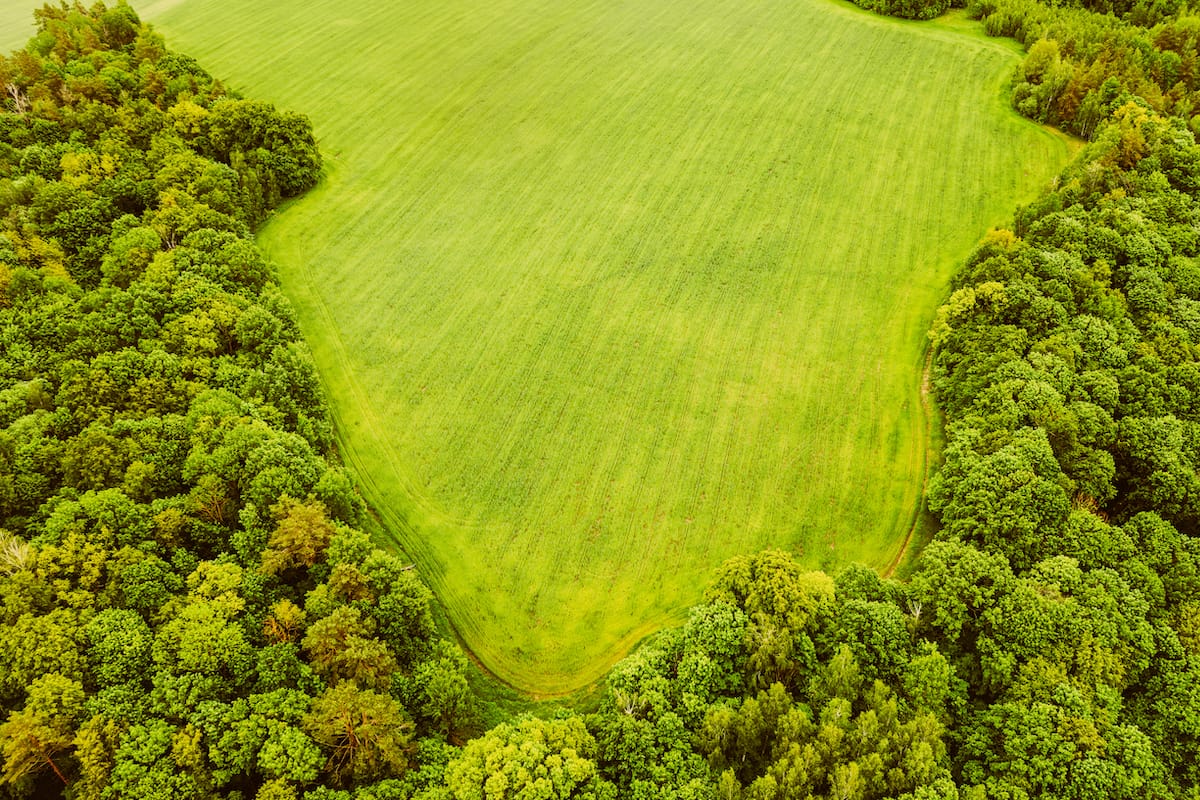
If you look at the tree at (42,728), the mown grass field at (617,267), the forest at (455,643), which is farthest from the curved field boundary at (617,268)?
the tree at (42,728)

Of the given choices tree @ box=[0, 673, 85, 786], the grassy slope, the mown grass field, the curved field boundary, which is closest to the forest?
tree @ box=[0, 673, 85, 786]

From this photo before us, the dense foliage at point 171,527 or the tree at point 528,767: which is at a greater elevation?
the dense foliage at point 171,527

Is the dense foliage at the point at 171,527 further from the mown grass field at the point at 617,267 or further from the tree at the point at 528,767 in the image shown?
the mown grass field at the point at 617,267

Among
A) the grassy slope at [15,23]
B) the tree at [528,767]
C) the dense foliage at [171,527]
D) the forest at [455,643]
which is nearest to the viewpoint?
the tree at [528,767]

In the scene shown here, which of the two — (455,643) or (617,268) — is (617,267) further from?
(455,643)

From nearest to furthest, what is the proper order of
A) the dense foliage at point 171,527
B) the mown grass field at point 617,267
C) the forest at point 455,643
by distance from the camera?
1. the forest at point 455,643
2. the dense foliage at point 171,527
3. the mown grass field at point 617,267

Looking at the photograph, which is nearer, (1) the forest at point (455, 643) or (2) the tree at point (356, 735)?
(1) the forest at point (455, 643)

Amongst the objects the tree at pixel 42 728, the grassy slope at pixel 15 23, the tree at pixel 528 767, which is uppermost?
the grassy slope at pixel 15 23
